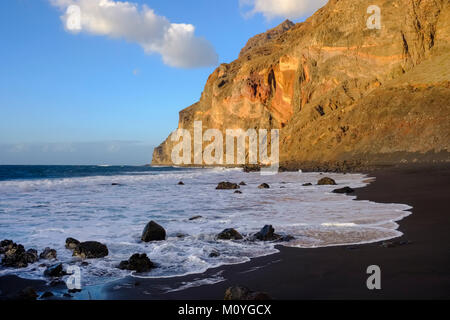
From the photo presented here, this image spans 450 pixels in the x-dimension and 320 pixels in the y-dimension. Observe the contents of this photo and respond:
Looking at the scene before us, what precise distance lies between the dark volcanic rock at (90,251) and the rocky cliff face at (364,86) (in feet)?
113

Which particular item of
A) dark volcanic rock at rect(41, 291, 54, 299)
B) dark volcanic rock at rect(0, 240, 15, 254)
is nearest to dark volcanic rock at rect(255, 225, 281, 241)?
dark volcanic rock at rect(41, 291, 54, 299)

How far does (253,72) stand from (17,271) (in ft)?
283

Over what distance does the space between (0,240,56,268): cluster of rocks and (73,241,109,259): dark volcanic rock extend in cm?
44

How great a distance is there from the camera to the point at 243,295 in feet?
12.8

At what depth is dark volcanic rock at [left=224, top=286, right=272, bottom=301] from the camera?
151 inches

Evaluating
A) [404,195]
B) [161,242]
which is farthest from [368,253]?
[404,195]

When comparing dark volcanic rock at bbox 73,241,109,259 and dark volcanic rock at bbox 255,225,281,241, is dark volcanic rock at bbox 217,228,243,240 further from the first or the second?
dark volcanic rock at bbox 73,241,109,259

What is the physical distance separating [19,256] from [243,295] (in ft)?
14.8

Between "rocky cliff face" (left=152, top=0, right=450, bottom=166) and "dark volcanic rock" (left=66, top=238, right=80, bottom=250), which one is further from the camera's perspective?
"rocky cliff face" (left=152, top=0, right=450, bottom=166)

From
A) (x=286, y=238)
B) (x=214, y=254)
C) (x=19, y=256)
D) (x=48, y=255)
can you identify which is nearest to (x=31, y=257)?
(x=19, y=256)

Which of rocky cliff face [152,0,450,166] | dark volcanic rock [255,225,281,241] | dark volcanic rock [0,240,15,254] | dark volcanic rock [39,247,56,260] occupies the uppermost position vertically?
rocky cliff face [152,0,450,166]

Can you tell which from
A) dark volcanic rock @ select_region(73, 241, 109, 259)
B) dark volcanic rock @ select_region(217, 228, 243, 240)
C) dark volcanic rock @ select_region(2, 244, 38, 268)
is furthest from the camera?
dark volcanic rock @ select_region(217, 228, 243, 240)

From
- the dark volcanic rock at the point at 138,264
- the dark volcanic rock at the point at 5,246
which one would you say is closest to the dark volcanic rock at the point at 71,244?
the dark volcanic rock at the point at 5,246

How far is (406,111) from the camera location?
41031 mm
